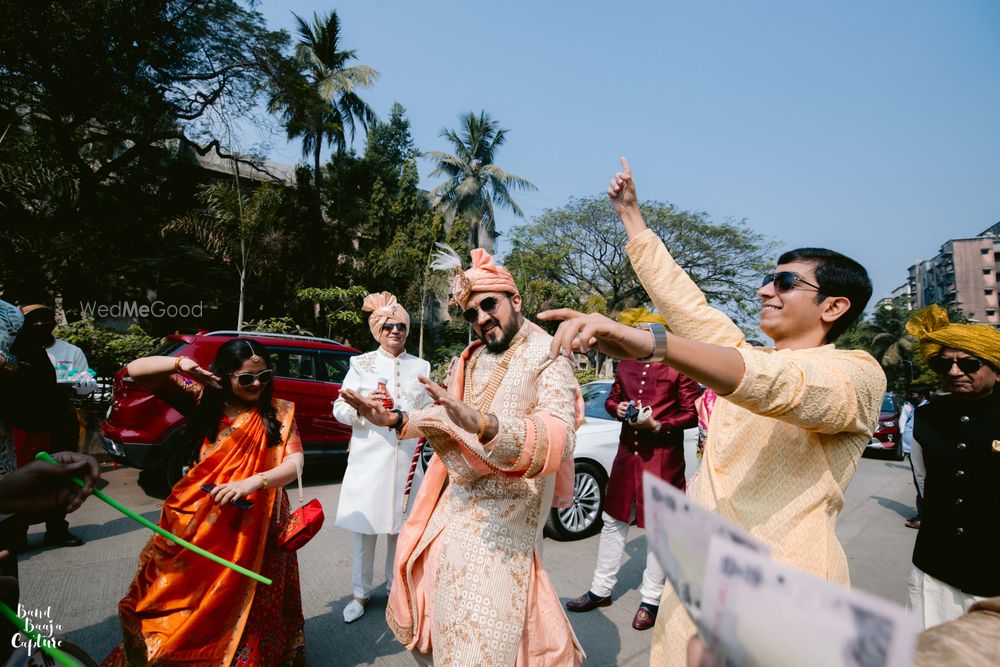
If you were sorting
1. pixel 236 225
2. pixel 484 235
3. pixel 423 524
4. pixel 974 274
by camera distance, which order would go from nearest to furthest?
pixel 423 524, pixel 236 225, pixel 484 235, pixel 974 274

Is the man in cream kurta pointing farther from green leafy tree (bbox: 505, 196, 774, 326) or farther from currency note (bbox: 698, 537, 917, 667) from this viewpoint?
green leafy tree (bbox: 505, 196, 774, 326)

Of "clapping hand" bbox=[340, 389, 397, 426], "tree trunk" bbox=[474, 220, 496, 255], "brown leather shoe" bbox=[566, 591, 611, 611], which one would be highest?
"tree trunk" bbox=[474, 220, 496, 255]

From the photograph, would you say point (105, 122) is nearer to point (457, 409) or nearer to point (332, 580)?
point (332, 580)

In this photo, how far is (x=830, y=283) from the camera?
155cm

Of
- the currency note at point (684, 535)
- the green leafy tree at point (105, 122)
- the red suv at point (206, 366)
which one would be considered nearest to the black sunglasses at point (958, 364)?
the currency note at point (684, 535)

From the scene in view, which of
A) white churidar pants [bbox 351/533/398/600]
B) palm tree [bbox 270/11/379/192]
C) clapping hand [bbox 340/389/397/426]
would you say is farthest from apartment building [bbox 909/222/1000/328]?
clapping hand [bbox 340/389/397/426]

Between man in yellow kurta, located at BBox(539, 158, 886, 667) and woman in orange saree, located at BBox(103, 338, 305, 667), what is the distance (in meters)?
1.82

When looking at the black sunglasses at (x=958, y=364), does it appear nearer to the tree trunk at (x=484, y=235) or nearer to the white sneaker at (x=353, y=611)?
the white sneaker at (x=353, y=611)

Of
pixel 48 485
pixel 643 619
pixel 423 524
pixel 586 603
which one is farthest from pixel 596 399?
pixel 48 485

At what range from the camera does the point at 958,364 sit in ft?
8.67

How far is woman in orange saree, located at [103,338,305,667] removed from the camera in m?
2.31

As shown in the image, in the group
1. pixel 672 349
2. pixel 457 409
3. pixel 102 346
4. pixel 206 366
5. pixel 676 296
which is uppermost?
pixel 676 296

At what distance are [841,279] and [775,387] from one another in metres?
0.61

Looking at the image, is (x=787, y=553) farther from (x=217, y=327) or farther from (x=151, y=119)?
(x=217, y=327)
